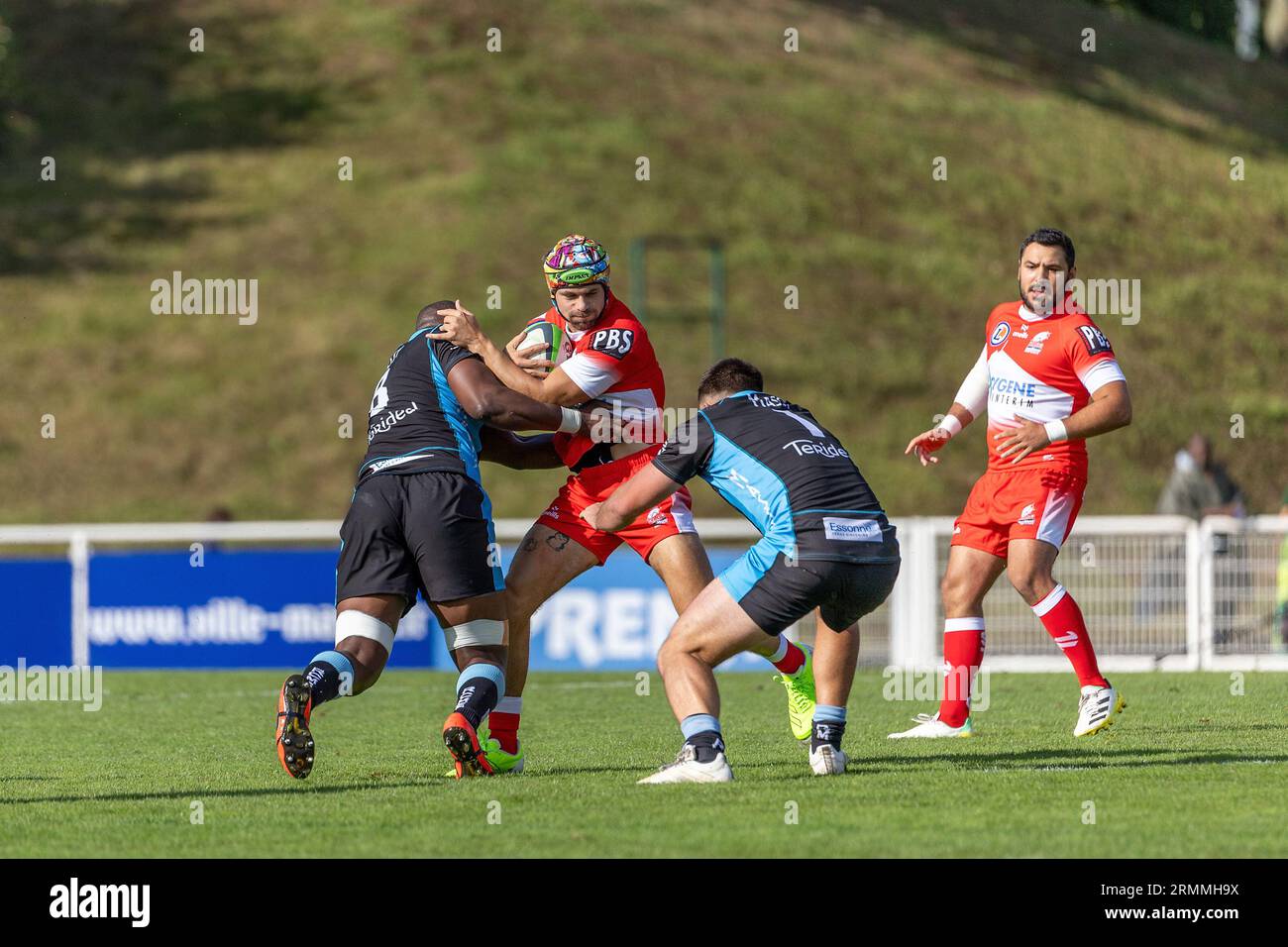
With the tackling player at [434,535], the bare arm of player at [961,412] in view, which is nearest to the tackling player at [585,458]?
the tackling player at [434,535]

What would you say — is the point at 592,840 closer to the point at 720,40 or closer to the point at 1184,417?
the point at 1184,417

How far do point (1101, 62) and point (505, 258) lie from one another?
2180 centimetres

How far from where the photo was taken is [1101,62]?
53500 millimetres

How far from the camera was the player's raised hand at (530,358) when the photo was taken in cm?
884

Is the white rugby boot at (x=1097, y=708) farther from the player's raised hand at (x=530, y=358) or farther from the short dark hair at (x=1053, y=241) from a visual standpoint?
the player's raised hand at (x=530, y=358)

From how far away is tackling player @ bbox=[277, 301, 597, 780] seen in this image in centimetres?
816

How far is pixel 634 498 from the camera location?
25.6 ft

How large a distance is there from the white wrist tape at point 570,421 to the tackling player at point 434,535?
1cm

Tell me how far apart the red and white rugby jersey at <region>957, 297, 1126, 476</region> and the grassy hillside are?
2391 centimetres

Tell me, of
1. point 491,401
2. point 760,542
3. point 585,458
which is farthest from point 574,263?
point 760,542

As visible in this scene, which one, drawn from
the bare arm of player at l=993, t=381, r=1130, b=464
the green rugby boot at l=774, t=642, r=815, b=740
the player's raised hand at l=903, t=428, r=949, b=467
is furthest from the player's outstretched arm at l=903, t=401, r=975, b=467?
the green rugby boot at l=774, t=642, r=815, b=740

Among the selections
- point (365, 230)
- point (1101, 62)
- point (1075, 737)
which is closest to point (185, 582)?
point (1075, 737)

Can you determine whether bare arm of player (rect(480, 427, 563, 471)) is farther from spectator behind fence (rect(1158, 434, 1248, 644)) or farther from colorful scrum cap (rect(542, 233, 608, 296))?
spectator behind fence (rect(1158, 434, 1248, 644))

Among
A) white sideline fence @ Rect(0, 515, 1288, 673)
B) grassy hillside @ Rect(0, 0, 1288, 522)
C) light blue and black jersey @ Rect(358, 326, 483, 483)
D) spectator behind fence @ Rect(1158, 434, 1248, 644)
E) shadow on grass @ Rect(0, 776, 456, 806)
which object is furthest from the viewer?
grassy hillside @ Rect(0, 0, 1288, 522)
